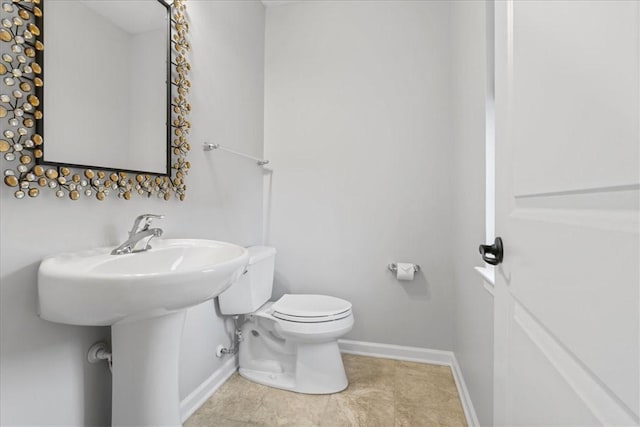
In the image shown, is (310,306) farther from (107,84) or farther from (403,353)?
(107,84)

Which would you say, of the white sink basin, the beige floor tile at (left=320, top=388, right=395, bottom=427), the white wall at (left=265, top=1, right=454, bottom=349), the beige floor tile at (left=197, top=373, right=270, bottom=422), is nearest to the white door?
the white sink basin

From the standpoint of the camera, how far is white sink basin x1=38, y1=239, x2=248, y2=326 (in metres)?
0.74

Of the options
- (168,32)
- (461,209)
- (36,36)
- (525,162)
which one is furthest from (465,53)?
(36,36)

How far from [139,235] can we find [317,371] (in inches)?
46.3

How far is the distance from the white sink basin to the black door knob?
0.72 metres

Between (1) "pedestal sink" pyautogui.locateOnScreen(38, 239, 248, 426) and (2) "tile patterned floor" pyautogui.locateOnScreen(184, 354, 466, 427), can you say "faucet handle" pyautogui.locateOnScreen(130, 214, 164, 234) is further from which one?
(2) "tile patterned floor" pyautogui.locateOnScreen(184, 354, 466, 427)

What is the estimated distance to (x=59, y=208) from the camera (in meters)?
0.94

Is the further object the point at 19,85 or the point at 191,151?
the point at 191,151

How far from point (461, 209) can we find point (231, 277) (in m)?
1.28

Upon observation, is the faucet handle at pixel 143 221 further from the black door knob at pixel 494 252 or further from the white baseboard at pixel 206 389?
the black door knob at pixel 494 252

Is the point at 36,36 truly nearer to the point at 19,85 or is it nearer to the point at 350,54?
the point at 19,85

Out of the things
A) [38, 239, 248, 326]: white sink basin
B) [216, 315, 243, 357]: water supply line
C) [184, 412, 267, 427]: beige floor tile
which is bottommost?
[184, 412, 267, 427]: beige floor tile

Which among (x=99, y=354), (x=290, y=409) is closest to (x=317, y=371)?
(x=290, y=409)

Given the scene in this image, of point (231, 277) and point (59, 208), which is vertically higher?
point (59, 208)
